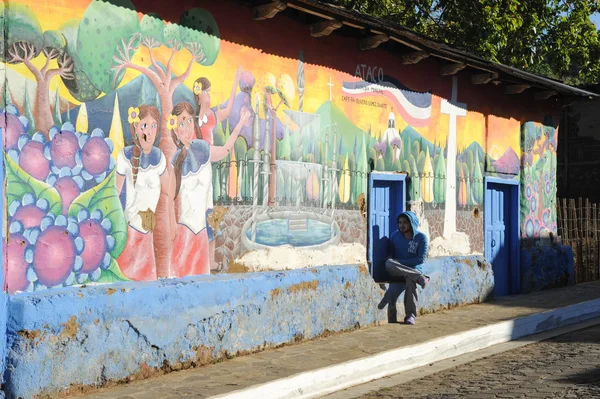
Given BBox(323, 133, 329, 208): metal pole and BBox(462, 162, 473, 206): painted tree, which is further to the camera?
BBox(462, 162, 473, 206): painted tree

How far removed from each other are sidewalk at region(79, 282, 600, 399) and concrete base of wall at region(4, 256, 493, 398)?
0.17 metres

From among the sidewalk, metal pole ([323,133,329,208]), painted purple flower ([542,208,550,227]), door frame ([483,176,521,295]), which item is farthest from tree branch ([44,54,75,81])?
painted purple flower ([542,208,550,227])

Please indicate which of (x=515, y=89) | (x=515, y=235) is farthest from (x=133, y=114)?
(x=515, y=235)

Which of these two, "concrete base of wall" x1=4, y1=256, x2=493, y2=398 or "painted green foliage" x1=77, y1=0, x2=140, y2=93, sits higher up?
"painted green foliage" x1=77, y1=0, x2=140, y2=93

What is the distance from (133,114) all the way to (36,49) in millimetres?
1176

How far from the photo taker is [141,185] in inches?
312

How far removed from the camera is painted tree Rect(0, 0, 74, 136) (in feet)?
22.0

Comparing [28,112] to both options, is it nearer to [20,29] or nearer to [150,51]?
[20,29]

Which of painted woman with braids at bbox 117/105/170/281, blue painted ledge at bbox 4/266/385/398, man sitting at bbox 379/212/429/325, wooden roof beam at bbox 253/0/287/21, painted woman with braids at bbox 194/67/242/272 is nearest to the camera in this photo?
blue painted ledge at bbox 4/266/385/398

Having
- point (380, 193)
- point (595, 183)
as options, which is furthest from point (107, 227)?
point (595, 183)

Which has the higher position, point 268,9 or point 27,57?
point 268,9

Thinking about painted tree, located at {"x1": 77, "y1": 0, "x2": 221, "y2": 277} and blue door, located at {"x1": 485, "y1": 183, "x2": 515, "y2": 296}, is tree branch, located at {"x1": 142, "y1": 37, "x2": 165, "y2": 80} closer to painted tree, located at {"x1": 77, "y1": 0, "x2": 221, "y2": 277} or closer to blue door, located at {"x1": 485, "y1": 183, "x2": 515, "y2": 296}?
painted tree, located at {"x1": 77, "y1": 0, "x2": 221, "y2": 277}

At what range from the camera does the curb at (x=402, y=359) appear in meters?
7.16

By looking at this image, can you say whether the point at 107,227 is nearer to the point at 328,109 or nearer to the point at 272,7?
the point at 272,7
